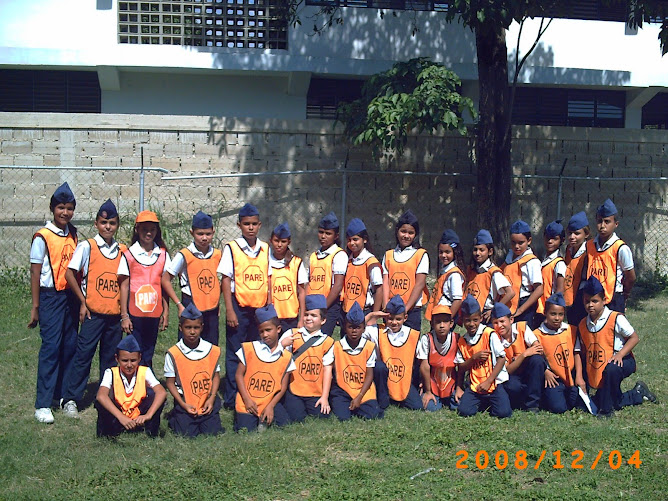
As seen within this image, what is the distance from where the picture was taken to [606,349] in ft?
23.7

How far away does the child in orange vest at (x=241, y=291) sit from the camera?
24.1ft

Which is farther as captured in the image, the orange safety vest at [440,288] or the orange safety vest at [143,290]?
the orange safety vest at [440,288]

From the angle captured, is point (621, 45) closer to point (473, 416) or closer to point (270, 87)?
point (270, 87)

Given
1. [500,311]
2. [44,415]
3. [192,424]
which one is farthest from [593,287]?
[44,415]

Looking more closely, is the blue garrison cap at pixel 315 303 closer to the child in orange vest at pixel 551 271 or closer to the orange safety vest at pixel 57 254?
the orange safety vest at pixel 57 254

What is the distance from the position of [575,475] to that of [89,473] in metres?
3.27

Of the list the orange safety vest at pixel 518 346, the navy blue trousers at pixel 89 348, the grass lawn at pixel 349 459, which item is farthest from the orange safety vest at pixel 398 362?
the navy blue trousers at pixel 89 348

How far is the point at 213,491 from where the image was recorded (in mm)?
5301

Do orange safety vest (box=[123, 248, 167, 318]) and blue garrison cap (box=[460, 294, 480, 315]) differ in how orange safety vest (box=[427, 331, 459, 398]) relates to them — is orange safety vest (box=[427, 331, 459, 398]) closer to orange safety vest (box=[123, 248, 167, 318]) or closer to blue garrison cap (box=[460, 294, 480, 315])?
blue garrison cap (box=[460, 294, 480, 315])

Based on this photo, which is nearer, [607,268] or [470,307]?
[470,307]

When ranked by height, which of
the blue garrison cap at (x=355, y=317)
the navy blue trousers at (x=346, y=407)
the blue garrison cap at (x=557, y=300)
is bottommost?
the navy blue trousers at (x=346, y=407)

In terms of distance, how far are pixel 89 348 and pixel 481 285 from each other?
3664 millimetres

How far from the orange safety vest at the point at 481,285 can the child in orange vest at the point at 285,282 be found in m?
1.66

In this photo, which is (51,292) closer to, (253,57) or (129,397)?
(129,397)
